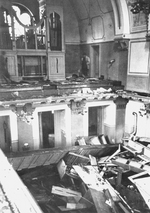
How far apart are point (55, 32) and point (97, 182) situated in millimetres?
7996

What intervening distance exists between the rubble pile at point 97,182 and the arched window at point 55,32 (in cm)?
596

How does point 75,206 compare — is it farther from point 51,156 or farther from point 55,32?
point 55,32

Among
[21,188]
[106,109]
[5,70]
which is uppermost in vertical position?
[5,70]

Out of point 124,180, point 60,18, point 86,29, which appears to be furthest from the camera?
point 86,29

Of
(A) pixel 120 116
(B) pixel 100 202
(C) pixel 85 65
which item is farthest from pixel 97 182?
(C) pixel 85 65

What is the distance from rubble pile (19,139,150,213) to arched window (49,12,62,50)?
596cm

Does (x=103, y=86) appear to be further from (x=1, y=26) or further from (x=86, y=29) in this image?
(x=1, y=26)

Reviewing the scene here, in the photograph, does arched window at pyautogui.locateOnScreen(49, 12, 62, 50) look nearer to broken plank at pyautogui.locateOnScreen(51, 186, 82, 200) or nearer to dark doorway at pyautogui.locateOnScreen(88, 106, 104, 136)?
dark doorway at pyautogui.locateOnScreen(88, 106, 104, 136)

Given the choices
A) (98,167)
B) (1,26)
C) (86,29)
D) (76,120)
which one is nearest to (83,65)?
(86,29)

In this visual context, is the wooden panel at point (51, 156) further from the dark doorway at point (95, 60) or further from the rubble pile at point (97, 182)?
the dark doorway at point (95, 60)

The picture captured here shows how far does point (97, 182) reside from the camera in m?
8.06

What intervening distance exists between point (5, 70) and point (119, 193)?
7.78m

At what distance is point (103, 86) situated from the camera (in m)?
11.6

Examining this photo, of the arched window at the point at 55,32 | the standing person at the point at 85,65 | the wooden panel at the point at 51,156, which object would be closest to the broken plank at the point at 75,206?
the wooden panel at the point at 51,156
